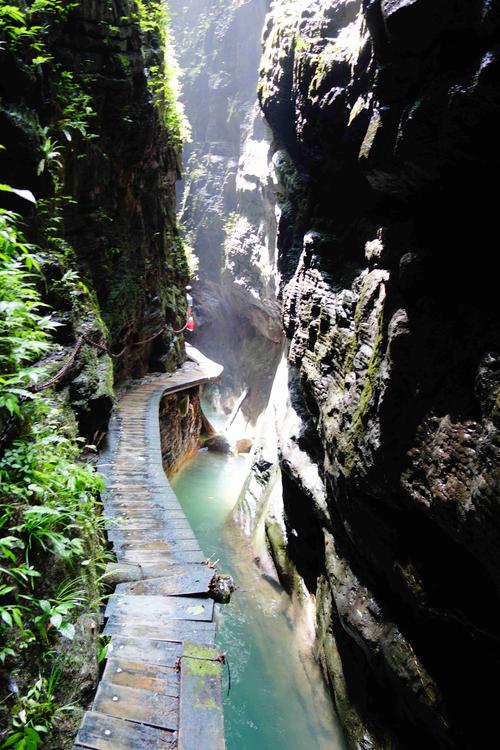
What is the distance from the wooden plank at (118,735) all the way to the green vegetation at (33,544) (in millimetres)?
254

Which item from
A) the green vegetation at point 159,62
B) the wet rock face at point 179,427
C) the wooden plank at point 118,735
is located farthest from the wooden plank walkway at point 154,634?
the green vegetation at point 159,62

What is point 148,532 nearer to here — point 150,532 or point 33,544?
point 150,532

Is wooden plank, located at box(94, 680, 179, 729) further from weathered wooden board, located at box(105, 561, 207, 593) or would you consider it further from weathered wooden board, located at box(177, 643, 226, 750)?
weathered wooden board, located at box(105, 561, 207, 593)

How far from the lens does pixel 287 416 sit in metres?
9.84

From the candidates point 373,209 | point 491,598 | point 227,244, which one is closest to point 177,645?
point 491,598

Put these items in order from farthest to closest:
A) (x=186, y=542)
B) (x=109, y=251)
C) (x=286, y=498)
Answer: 1. (x=109, y=251)
2. (x=286, y=498)
3. (x=186, y=542)

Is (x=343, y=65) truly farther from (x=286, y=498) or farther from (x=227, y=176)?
(x=227, y=176)

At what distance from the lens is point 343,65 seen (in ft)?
22.0

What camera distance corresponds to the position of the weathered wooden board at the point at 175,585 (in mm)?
4141

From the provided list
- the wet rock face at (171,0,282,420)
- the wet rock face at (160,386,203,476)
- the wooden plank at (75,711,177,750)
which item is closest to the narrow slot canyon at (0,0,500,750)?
the wooden plank at (75,711,177,750)

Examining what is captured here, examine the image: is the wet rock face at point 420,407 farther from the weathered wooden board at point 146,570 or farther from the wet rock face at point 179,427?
the wet rock face at point 179,427

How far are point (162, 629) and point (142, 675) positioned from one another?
1.51 ft

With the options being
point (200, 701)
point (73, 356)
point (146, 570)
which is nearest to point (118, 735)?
point (200, 701)

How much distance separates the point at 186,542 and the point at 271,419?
26.1 ft
